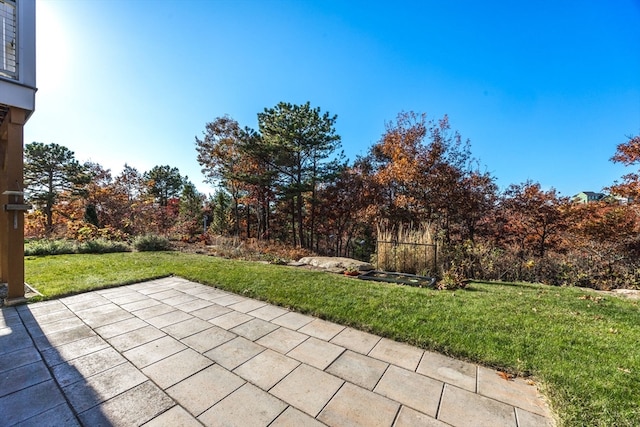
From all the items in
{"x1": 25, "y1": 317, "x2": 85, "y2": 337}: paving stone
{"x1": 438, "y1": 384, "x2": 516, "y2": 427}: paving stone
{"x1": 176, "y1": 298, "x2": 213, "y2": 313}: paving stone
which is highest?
{"x1": 25, "y1": 317, "x2": 85, "y2": 337}: paving stone

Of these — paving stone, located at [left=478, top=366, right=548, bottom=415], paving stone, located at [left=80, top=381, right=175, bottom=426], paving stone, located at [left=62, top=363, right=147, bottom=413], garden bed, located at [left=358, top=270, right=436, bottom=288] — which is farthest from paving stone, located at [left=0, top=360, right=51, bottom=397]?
garden bed, located at [left=358, top=270, right=436, bottom=288]

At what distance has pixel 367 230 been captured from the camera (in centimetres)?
1142

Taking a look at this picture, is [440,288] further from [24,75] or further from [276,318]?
[24,75]

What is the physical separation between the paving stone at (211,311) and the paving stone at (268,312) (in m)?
0.35

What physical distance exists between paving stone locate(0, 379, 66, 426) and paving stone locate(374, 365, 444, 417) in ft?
6.59

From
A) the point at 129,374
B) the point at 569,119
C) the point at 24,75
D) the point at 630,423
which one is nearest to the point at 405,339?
the point at 630,423

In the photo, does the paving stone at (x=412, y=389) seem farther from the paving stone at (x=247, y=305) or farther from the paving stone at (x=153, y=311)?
the paving stone at (x=153, y=311)

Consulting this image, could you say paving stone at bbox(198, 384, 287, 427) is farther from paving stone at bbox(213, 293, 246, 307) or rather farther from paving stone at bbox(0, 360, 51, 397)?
paving stone at bbox(213, 293, 246, 307)

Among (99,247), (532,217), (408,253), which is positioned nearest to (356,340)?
(408,253)

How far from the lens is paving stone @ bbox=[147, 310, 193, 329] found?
105 inches

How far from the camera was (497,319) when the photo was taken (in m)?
2.73

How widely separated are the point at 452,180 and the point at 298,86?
546 centimetres

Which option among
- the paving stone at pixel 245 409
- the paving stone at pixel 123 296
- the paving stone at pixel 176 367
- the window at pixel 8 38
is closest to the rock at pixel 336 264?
the paving stone at pixel 123 296

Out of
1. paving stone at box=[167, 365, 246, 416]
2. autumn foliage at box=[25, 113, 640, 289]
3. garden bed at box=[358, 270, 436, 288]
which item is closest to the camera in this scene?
paving stone at box=[167, 365, 246, 416]
